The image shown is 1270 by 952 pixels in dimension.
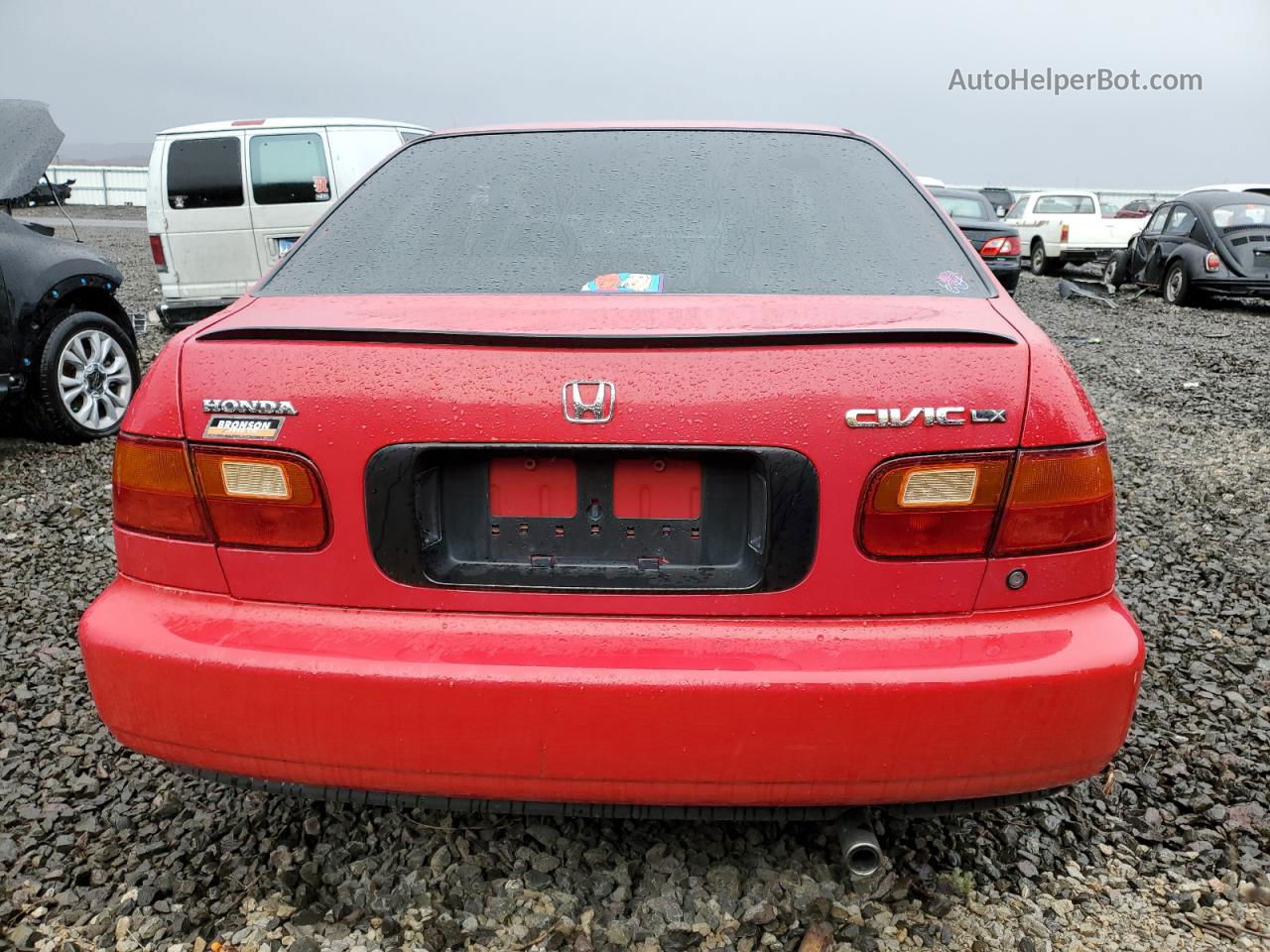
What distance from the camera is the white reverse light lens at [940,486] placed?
5.14 feet

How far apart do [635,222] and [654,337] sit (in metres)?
0.69

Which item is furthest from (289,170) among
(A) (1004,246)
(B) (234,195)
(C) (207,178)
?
(A) (1004,246)

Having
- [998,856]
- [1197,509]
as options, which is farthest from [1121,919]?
[1197,509]

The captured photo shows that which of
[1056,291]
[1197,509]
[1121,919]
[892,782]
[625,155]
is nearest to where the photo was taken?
[892,782]

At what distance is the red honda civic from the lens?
154cm

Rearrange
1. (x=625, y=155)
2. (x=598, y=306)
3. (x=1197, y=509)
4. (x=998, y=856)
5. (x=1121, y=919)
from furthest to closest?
(x=1197, y=509) → (x=625, y=155) → (x=998, y=856) → (x=1121, y=919) → (x=598, y=306)

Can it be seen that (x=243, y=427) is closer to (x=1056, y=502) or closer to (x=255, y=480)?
(x=255, y=480)

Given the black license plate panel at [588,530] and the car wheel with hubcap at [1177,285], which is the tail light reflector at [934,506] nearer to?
the black license plate panel at [588,530]

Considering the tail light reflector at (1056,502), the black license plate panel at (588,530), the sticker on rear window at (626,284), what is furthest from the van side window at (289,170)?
the tail light reflector at (1056,502)

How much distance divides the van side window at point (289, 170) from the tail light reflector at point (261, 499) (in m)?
8.43

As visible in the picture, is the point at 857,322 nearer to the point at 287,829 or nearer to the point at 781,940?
the point at 781,940

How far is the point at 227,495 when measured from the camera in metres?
1.65

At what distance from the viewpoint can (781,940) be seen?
1.85 metres

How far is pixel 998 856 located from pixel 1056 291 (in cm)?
1544
